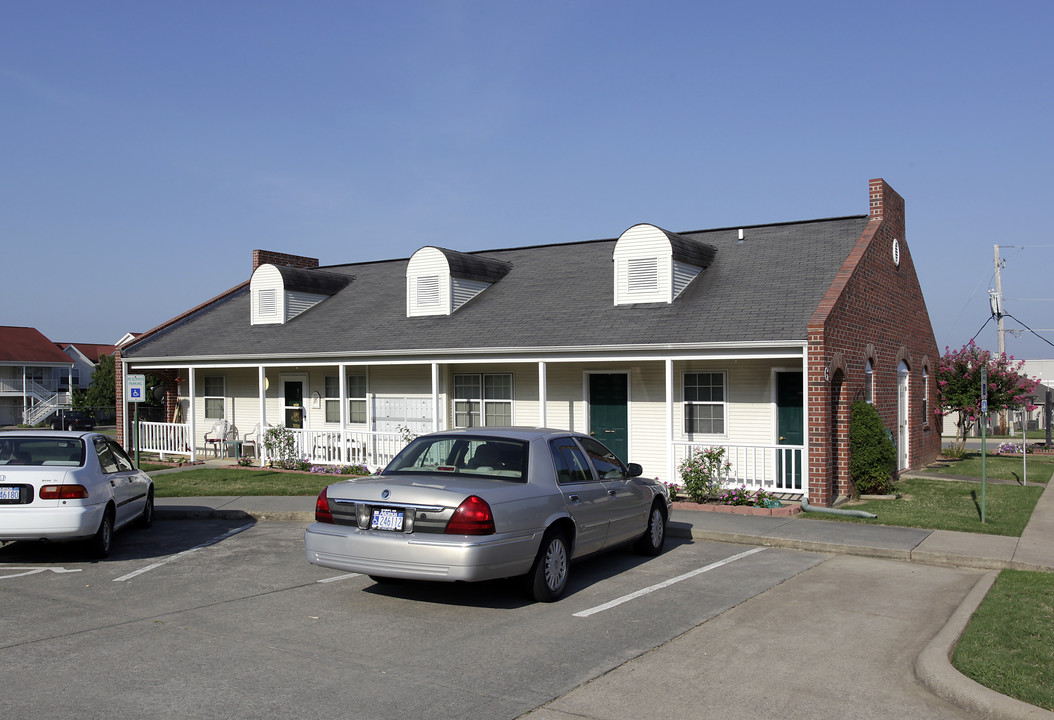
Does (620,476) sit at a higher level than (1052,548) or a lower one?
higher

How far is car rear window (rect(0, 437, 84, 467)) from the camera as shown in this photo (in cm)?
940

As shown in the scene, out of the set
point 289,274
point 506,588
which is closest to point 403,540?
point 506,588

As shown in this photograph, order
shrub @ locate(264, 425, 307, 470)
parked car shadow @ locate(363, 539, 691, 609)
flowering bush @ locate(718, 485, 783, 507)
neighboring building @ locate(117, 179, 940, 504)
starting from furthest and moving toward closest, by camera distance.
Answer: shrub @ locate(264, 425, 307, 470)
neighboring building @ locate(117, 179, 940, 504)
flowering bush @ locate(718, 485, 783, 507)
parked car shadow @ locate(363, 539, 691, 609)

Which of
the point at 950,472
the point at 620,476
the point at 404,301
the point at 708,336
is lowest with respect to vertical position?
the point at 950,472

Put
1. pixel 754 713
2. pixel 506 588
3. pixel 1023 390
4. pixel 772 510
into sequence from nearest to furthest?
1. pixel 754 713
2. pixel 506 588
3. pixel 772 510
4. pixel 1023 390

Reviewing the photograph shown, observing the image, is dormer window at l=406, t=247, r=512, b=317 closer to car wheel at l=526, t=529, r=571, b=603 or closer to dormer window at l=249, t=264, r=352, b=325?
dormer window at l=249, t=264, r=352, b=325

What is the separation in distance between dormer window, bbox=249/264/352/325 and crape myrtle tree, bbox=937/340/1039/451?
16.9 meters

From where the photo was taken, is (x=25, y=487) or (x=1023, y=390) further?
(x=1023, y=390)

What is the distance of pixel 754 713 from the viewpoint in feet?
16.2

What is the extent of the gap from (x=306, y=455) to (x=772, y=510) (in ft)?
37.0

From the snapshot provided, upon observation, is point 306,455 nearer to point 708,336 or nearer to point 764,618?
point 708,336

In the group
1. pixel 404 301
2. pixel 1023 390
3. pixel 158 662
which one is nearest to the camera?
pixel 158 662

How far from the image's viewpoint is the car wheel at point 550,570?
738cm

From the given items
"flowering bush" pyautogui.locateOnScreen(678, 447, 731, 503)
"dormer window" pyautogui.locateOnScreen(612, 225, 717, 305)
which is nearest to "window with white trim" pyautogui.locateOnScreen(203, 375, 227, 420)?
"dormer window" pyautogui.locateOnScreen(612, 225, 717, 305)
